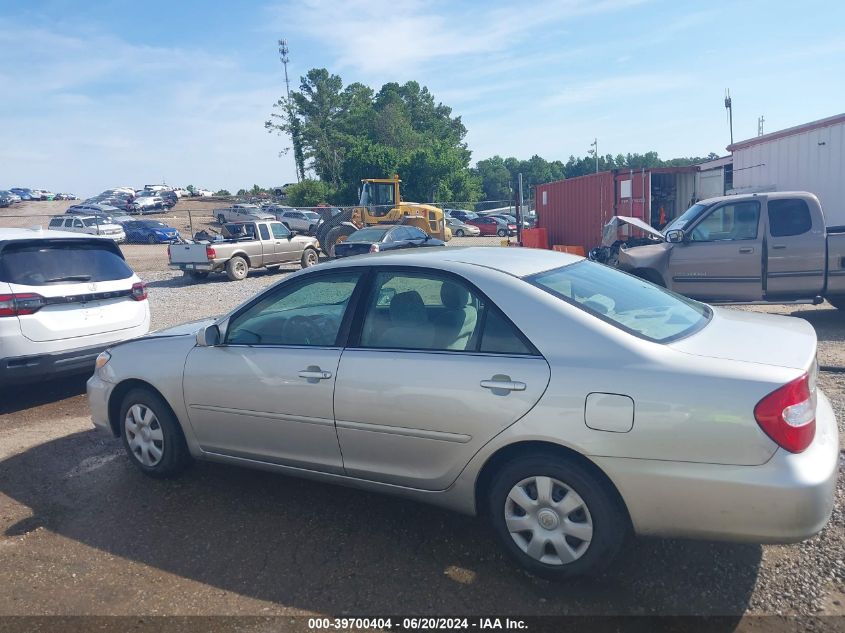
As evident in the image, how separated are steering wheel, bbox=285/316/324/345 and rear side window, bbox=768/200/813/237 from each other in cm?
744

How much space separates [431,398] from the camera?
3332mm

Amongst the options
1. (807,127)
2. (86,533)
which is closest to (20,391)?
(86,533)

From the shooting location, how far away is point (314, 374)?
371 centimetres

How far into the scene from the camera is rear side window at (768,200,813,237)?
885cm

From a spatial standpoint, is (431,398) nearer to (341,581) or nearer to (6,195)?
(341,581)

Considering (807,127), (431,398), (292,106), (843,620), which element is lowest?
(843,620)

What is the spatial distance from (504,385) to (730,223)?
7503 mm

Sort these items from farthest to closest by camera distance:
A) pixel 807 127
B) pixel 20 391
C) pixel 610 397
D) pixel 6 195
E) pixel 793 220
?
pixel 6 195 < pixel 807 127 < pixel 793 220 < pixel 20 391 < pixel 610 397

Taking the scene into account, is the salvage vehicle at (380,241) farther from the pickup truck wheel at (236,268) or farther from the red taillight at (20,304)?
the red taillight at (20,304)

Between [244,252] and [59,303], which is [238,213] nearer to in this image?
[244,252]

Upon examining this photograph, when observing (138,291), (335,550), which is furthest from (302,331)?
(138,291)

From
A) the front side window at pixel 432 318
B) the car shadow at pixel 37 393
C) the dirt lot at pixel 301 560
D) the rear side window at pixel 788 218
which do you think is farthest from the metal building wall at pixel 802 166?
the car shadow at pixel 37 393

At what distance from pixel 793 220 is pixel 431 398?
25.2ft

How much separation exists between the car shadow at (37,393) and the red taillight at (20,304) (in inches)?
40.2
